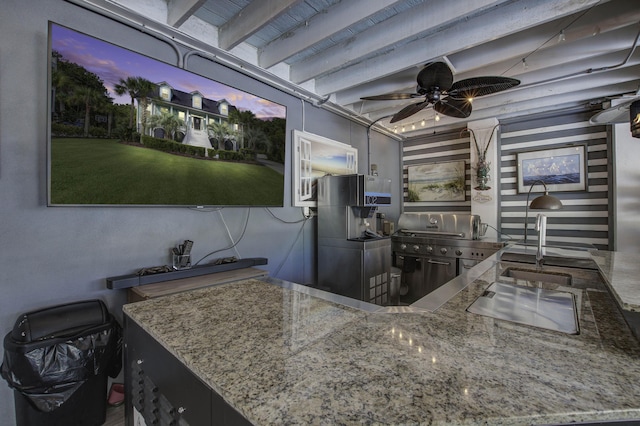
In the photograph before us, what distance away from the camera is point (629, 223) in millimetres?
3312

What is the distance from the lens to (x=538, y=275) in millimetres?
1824

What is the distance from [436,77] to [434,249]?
2.47 metres

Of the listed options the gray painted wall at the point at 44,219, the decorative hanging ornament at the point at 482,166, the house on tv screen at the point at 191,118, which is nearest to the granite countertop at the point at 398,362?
the gray painted wall at the point at 44,219

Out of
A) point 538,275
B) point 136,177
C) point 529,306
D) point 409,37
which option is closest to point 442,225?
point 538,275

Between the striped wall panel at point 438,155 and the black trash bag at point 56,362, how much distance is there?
4764 mm

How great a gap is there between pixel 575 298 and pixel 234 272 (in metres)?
2.14

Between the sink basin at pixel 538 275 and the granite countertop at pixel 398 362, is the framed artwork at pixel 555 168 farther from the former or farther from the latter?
the granite countertop at pixel 398 362

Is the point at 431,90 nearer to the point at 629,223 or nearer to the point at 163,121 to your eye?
the point at 163,121

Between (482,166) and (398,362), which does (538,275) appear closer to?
(398,362)

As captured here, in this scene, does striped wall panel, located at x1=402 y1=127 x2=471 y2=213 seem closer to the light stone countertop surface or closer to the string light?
the string light

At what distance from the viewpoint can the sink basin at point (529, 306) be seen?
41.4 inches

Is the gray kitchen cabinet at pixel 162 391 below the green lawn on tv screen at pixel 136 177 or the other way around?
below

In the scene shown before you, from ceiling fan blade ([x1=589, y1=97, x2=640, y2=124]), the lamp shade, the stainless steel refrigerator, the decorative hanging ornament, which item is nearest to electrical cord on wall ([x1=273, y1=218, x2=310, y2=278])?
the stainless steel refrigerator

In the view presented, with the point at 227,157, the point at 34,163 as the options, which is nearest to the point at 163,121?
the point at 227,157
